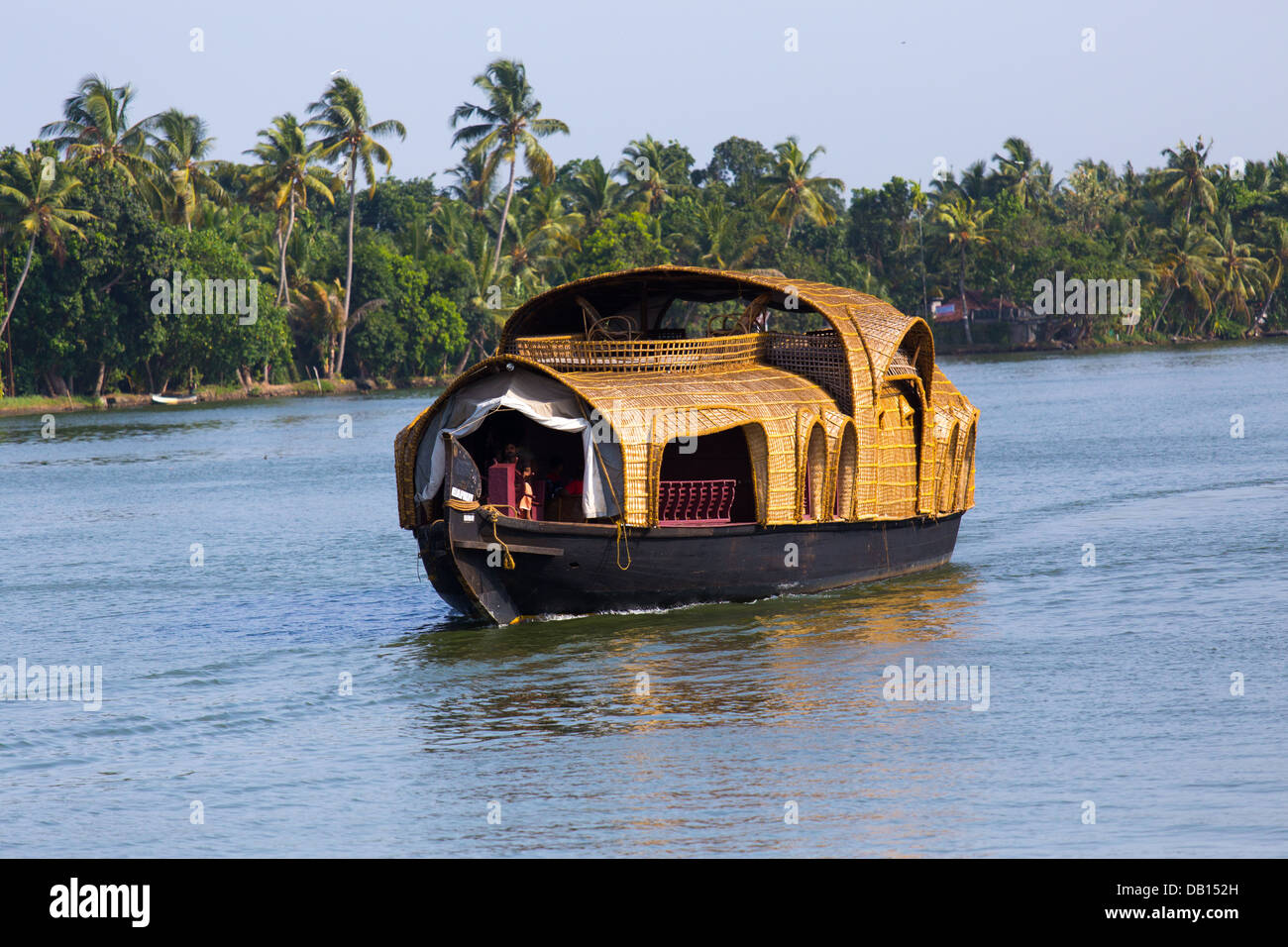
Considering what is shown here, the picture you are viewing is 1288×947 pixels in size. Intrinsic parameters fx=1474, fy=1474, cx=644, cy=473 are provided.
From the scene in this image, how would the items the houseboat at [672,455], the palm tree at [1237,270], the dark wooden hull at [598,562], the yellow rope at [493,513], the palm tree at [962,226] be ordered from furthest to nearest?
the palm tree at [1237,270] < the palm tree at [962,226] < the houseboat at [672,455] < the dark wooden hull at [598,562] < the yellow rope at [493,513]

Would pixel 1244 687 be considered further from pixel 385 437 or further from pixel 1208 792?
pixel 385 437

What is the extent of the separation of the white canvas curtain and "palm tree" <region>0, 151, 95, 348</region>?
37.6 m

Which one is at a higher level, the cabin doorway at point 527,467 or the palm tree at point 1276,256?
the palm tree at point 1276,256

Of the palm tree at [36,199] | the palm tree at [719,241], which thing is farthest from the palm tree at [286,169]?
the palm tree at [719,241]

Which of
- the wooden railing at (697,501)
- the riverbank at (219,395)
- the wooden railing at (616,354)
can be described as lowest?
the wooden railing at (697,501)

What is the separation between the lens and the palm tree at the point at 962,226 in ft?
242

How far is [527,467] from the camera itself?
15.4m

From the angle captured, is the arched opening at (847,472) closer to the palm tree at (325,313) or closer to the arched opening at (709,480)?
the arched opening at (709,480)

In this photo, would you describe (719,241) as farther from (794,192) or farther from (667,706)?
(667,706)

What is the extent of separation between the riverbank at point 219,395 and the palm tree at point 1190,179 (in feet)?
128

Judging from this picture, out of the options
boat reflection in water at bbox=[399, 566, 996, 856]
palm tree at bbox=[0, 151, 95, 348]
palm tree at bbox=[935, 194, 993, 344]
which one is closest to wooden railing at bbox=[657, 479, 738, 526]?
boat reflection in water at bbox=[399, 566, 996, 856]

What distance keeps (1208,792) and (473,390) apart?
8122 millimetres

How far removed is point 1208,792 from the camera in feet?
32.3

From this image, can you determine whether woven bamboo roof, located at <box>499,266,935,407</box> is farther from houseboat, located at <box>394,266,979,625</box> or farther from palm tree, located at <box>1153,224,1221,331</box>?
palm tree, located at <box>1153,224,1221,331</box>
